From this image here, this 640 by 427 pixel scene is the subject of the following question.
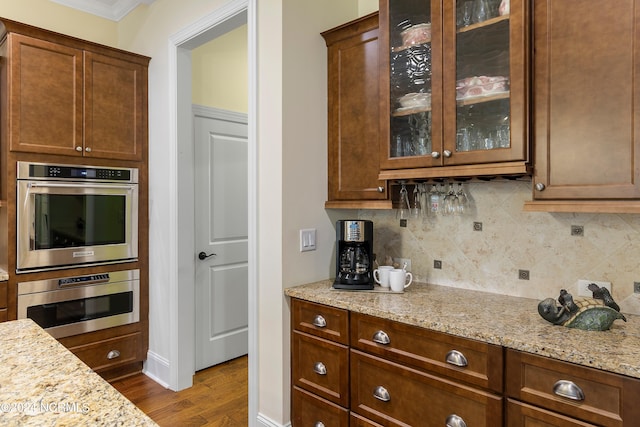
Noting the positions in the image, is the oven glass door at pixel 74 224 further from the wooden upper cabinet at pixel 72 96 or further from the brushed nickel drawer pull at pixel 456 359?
the brushed nickel drawer pull at pixel 456 359

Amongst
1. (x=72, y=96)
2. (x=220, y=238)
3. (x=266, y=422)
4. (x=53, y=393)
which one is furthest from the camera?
(x=220, y=238)

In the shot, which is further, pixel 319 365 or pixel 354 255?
pixel 354 255

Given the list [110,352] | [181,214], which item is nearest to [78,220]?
[181,214]

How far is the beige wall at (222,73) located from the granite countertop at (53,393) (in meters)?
2.48

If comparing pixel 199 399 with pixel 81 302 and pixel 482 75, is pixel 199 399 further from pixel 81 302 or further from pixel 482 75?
pixel 482 75

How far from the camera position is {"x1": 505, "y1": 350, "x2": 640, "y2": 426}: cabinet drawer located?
1170 mm

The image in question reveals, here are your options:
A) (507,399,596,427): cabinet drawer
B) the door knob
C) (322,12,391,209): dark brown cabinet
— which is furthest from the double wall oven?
(507,399,596,427): cabinet drawer

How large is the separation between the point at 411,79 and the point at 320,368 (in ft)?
4.96

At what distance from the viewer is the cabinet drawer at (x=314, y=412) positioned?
75.3 inches

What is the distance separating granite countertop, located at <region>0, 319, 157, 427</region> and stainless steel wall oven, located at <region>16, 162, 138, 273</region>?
1.76 m

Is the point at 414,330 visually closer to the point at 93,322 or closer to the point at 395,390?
the point at 395,390

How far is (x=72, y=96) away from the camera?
9.15 ft

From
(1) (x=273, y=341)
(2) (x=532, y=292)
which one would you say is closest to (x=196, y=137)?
(1) (x=273, y=341)

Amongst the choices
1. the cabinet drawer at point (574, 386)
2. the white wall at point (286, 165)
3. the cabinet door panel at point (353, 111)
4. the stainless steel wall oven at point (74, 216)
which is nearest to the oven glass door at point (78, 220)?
the stainless steel wall oven at point (74, 216)
